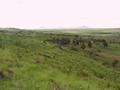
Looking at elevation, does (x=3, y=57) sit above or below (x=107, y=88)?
above

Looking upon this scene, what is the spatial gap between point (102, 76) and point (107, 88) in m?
6.42

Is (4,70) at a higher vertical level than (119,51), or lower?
higher

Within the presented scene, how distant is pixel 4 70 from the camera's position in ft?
73.2

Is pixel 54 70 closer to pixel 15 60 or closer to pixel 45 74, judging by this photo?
pixel 45 74

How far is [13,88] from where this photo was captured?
62.6ft

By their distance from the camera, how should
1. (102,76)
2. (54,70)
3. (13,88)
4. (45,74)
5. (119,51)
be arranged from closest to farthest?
(13,88) < (45,74) < (54,70) < (102,76) < (119,51)

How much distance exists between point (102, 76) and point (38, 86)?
40.0ft

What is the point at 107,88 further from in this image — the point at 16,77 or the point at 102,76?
the point at 16,77

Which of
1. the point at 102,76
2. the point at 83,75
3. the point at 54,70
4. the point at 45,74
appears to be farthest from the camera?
the point at 102,76

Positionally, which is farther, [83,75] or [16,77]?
[83,75]

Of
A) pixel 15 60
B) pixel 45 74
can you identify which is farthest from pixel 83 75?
pixel 15 60

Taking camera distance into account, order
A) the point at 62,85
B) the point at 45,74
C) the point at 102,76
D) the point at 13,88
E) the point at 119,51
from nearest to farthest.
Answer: the point at 13,88 → the point at 62,85 → the point at 45,74 → the point at 102,76 → the point at 119,51

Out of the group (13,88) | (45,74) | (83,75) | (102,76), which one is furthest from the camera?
(102,76)

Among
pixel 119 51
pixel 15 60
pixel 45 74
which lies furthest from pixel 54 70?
pixel 119 51
